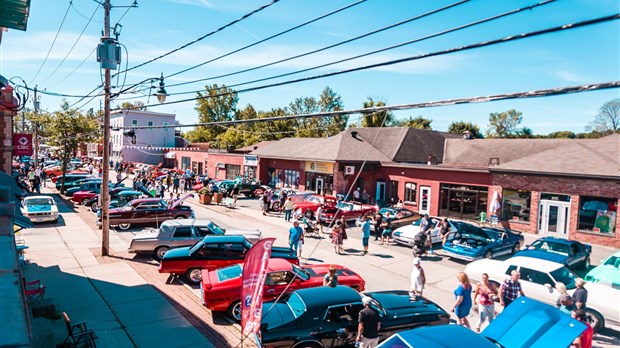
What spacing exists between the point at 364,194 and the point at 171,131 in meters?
48.0

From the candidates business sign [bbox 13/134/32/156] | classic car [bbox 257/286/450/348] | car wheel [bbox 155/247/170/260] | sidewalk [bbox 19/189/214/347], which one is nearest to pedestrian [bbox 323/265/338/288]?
classic car [bbox 257/286/450/348]

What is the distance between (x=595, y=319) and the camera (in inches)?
404

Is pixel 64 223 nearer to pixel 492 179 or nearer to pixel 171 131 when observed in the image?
pixel 492 179

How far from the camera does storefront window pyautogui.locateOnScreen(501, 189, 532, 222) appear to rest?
2341cm

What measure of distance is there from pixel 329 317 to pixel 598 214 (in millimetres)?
18690

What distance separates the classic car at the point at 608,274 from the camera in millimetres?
11926

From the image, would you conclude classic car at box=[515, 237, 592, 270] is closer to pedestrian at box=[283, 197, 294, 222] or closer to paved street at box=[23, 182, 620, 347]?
paved street at box=[23, 182, 620, 347]

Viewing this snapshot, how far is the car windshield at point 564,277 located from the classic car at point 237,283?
5.88m

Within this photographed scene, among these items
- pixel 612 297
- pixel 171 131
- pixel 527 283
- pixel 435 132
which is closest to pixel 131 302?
pixel 527 283

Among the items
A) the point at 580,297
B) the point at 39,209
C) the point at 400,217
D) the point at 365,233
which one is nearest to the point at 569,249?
the point at 580,297

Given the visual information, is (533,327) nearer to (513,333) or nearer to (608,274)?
(513,333)

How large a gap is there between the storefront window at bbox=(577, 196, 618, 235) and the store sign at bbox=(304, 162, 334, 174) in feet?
55.0

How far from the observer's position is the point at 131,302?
11211mm

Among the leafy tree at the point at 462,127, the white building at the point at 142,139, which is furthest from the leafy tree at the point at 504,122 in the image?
the white building at the point at 142,139
